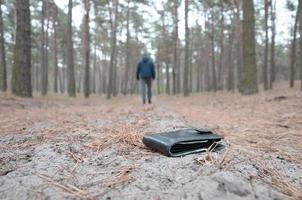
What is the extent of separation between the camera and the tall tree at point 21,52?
34.7 ft

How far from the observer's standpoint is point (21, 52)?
1062 centimetres

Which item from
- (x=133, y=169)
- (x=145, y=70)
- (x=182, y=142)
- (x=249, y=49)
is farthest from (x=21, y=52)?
(x=133, y=169)

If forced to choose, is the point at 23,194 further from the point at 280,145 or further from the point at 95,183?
the point at 280,145

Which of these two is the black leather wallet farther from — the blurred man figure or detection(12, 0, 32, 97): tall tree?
detection(12, 0, 32, 97): tall tree

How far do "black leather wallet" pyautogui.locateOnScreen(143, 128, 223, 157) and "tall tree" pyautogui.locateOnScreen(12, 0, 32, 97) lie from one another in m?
8.69

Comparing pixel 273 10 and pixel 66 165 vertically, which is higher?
pixel 273 10

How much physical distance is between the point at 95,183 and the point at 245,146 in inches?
68.4

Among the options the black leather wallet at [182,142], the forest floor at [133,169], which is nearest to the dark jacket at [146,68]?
the forest floor at [133,169]

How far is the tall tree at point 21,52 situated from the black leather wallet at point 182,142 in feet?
28.5

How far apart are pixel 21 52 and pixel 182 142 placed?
30.2ft

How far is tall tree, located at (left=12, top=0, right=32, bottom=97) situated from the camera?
10.6 metres

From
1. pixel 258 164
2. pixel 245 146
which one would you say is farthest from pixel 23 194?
pixel 245 146

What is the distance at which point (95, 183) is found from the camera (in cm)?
212

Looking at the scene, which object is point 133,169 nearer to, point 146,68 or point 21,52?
point 146,68
